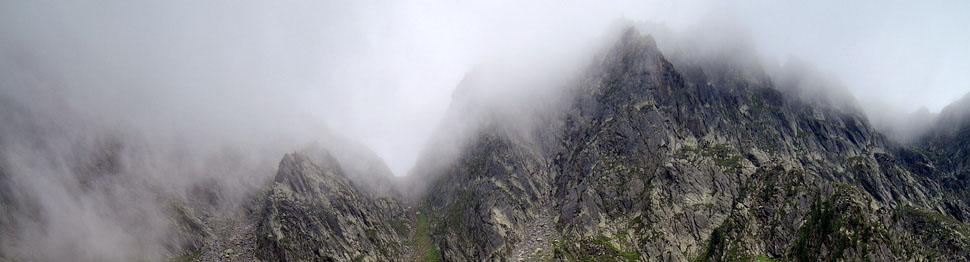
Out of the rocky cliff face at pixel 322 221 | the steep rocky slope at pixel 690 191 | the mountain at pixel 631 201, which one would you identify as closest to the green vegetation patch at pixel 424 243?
the mountain at pixel 631 201

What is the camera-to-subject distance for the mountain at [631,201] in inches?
4943

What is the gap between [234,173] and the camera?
190000 mm

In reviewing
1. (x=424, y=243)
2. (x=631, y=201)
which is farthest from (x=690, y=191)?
(x=424, y=243)

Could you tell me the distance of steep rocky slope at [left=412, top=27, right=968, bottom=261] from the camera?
407 feet

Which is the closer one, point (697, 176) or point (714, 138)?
point (697, 176)

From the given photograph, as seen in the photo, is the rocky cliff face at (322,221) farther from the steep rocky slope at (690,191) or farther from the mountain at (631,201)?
the steep rocky slope at (690,191)

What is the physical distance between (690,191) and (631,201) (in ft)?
65.8

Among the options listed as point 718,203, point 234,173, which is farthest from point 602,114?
point 234,173

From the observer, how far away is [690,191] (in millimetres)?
149125

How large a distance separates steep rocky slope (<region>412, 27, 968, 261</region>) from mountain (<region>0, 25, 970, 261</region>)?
0.57 metres

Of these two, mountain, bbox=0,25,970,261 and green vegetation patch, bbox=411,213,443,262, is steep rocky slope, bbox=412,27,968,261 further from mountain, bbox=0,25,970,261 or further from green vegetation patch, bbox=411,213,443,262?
green vegetation patch, bbox=411,213,443,262

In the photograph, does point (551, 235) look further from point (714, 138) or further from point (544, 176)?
point (714, 138)

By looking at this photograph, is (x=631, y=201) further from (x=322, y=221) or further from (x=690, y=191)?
(x=322, y=221)

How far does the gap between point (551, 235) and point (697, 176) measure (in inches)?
2223
